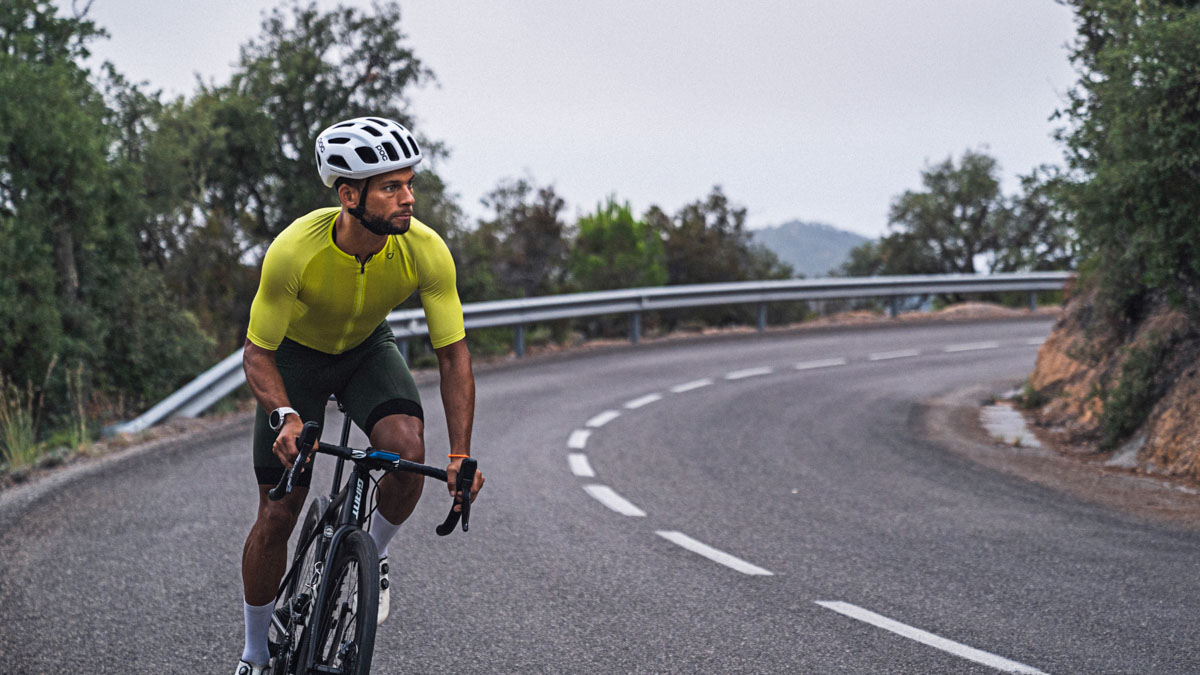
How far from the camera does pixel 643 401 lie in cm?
1322

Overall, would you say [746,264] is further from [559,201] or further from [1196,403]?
[1196,403]

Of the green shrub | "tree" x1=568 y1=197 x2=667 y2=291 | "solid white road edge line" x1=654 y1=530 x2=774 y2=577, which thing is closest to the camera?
"solid white road edge line" x1=654 y1=530 x2=774 y2=577

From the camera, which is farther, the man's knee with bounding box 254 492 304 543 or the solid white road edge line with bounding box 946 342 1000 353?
the solid white road edge line with bounding box 946 342 1000 353

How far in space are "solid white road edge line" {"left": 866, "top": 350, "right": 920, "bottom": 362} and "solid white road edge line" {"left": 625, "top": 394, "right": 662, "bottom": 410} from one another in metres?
5.29

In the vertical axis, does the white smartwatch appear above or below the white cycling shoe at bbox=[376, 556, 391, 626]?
above

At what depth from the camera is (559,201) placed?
116ft

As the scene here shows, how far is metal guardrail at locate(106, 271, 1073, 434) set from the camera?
12.1m

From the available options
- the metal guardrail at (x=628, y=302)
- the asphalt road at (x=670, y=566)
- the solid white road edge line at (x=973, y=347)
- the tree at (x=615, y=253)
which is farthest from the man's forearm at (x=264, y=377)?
the tree at (x=615, y=253)

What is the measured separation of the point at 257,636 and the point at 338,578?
0.67m

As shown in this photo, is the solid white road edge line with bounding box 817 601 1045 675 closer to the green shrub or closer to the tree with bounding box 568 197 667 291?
the green shrub

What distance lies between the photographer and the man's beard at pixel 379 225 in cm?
354

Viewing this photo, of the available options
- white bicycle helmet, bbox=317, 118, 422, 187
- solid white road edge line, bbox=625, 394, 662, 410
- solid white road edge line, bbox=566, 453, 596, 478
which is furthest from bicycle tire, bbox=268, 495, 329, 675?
solid white road edge line, bbox=625, 394, 662, 410

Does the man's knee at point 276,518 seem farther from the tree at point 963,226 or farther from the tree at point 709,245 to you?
the tree at point 963,226

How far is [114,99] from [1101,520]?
24.1 metres
